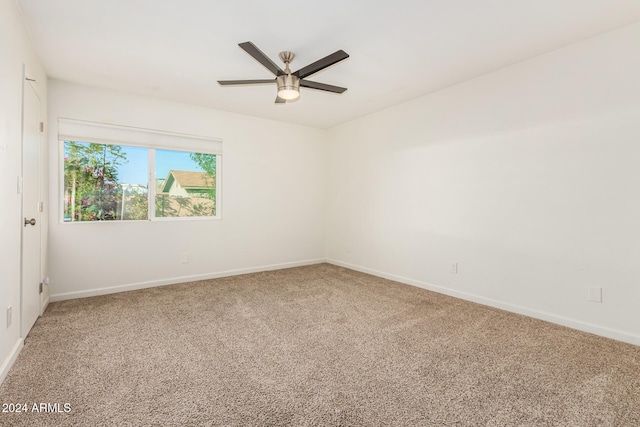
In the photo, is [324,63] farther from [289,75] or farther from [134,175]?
[134,175]

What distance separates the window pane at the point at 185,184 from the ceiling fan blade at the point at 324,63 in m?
2.38

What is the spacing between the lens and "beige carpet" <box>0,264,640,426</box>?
1584 mm

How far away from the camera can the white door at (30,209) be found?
91.3 inches

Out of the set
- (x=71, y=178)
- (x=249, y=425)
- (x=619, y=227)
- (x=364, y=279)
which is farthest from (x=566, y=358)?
(x=71, y=178)

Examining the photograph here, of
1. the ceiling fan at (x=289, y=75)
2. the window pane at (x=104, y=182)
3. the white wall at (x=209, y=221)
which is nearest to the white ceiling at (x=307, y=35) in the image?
the ceiling fan at (x=289, y=75)

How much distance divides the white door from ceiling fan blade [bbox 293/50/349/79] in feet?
6.98

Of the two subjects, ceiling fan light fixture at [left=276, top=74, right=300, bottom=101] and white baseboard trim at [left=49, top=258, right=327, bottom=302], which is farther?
white baseboard trim at [left=49, top=258, right=327, bottom=302]

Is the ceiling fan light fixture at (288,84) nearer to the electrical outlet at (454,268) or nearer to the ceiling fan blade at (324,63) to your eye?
the ceiling fan blade at (324,63)

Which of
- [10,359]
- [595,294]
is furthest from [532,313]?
[10,359]

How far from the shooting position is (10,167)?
6.51 feet

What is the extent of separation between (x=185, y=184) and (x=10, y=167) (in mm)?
2319

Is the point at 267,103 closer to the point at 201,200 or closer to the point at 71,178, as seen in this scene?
the point at 201,200

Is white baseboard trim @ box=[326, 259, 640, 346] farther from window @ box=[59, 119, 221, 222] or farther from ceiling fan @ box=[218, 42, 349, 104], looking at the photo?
window @ box=[59, 119, 221, 222]

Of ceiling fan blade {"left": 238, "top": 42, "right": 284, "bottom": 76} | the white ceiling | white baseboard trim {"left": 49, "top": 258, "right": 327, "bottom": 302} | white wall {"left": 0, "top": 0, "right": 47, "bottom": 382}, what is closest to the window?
the white ceiling
